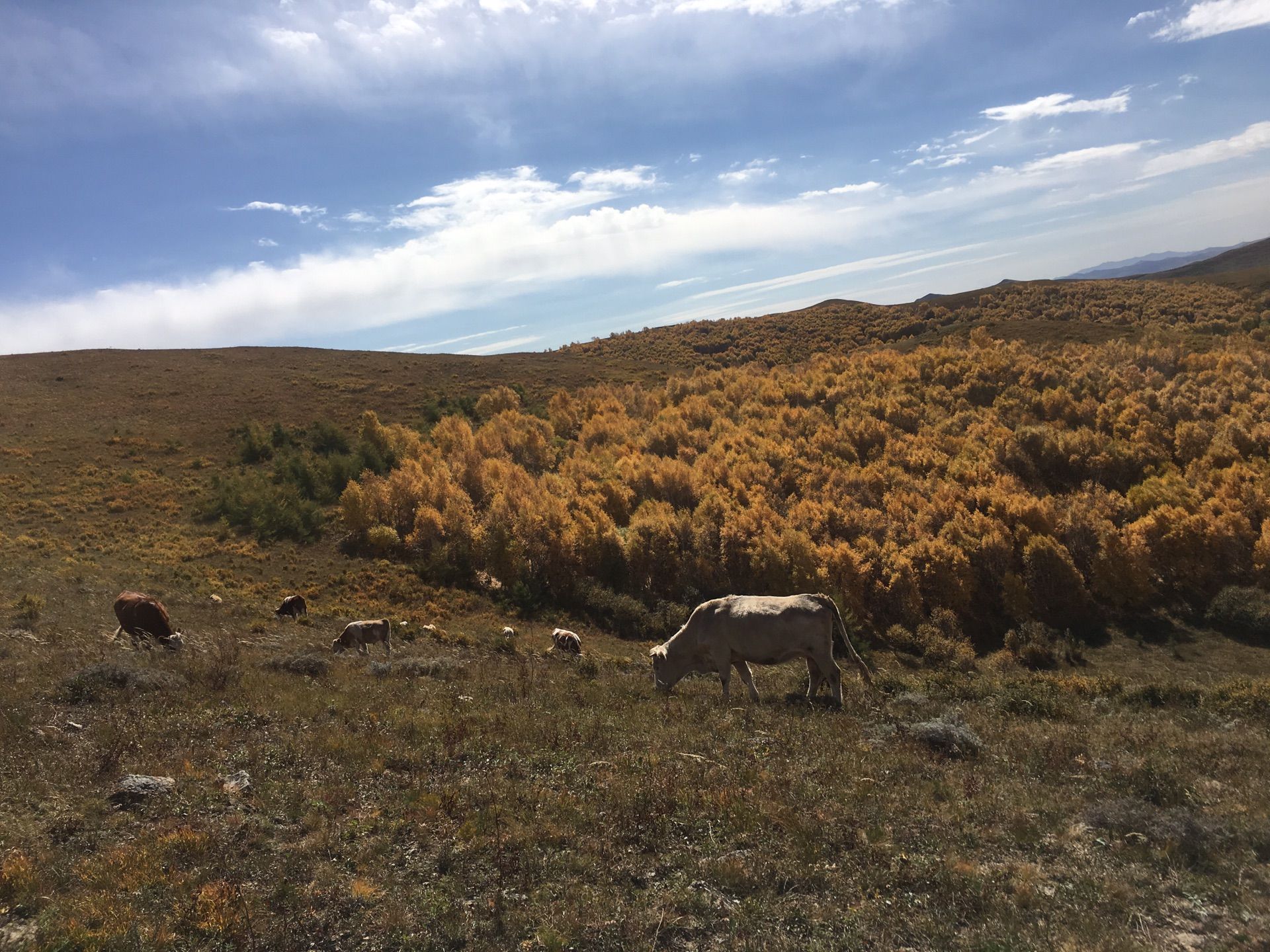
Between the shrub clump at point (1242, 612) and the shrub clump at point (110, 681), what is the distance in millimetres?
32995

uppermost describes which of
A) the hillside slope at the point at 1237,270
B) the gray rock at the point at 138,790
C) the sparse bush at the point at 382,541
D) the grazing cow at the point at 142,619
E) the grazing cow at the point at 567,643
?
the hillside slope at the point at 1237,270

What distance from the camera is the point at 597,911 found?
5.16 metres

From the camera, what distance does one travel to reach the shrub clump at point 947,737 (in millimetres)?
8469

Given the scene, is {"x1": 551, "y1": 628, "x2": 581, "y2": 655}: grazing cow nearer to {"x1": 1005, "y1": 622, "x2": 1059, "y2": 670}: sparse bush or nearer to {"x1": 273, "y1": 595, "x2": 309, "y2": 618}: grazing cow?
{"x1": 273, "y1": 595, "x2": 309, "y2": 618}: grazing cow

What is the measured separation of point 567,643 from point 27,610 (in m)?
14.0

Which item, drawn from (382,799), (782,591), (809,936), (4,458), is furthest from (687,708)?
(4,458)

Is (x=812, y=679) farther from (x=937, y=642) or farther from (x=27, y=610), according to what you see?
(x=27, y=610)

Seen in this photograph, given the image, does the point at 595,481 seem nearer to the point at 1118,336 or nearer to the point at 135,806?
the point at 135,806

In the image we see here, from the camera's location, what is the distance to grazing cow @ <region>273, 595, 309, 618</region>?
2245 centimetres

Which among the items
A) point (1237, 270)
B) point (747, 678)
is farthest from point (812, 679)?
point (1237, 270)

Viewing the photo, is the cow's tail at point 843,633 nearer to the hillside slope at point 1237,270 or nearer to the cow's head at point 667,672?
the cow's head at point 667,672

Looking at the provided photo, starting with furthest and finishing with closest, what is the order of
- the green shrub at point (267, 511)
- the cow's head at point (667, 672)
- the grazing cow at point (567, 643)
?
the green shrub at point (267, 511)
the grazing cow at point (567, 643)
the cow's head at point (667, 672)

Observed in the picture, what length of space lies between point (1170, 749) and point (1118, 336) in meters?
68.6

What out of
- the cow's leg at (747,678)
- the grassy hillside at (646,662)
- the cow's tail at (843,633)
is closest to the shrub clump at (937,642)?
the grassy hillside at (646,662)
